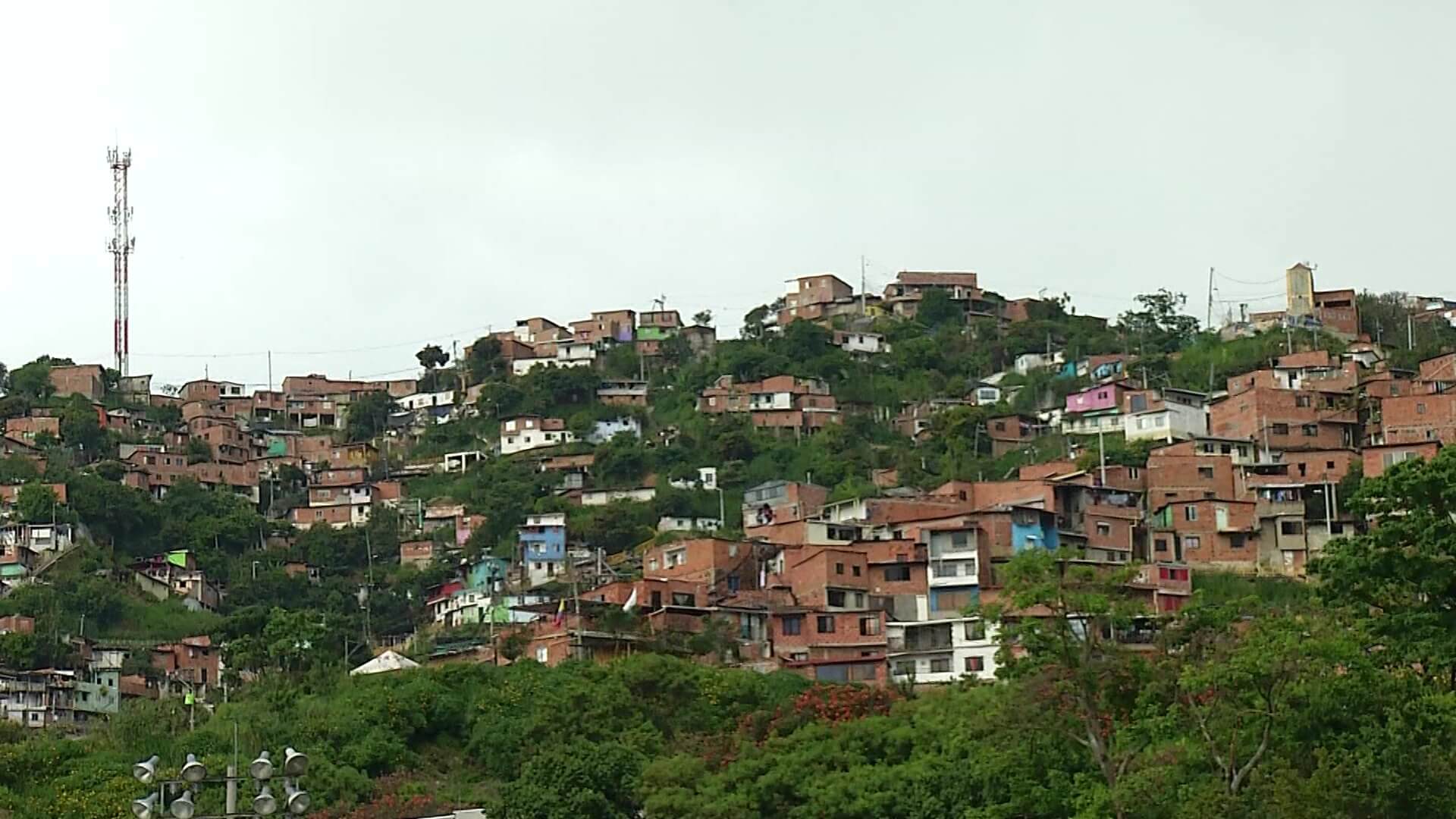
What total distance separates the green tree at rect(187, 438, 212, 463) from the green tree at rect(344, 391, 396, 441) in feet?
20.3

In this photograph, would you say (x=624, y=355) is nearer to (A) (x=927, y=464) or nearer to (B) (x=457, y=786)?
(A) (x=927, y=464)

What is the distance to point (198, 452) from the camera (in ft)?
210

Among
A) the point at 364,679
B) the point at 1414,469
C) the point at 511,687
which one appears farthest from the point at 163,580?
the point at 1414,469

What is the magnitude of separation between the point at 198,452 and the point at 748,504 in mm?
19294

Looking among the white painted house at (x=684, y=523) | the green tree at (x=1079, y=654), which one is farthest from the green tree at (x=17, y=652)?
the green tree at (x=1079, y=654)

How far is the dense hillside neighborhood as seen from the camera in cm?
3903

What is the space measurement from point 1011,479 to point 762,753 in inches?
851

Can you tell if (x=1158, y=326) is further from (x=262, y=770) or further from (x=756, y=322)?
(x=262, y=770)

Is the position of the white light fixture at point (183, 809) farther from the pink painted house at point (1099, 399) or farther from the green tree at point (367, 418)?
the green tree at point (367, 418)

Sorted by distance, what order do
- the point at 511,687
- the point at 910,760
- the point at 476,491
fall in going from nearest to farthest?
the point at 910,760, the point at 511,687, the point at 476,491

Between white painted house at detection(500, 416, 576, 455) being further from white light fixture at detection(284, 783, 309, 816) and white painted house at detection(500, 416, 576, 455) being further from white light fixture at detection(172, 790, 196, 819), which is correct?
white light fixture at detection(172, 790, 196, 819)

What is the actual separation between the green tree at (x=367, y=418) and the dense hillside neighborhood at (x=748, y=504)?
123mm

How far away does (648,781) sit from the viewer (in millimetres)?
29234

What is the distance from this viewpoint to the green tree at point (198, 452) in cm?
6334
